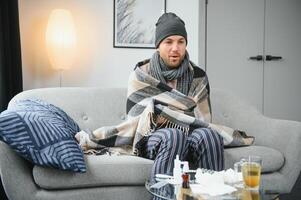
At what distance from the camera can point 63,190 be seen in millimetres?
1984

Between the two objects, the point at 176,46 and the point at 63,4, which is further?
the point at 63,4

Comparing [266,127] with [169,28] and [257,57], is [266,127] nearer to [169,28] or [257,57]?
[169,28]

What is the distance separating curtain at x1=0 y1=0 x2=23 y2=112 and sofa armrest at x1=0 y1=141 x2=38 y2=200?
887 millimetres

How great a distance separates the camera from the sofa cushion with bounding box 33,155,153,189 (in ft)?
6.33

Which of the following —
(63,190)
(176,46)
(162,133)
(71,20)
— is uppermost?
(71,20)

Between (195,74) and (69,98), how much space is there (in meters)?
0.78

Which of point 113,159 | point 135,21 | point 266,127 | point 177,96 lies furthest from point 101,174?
point 135,21

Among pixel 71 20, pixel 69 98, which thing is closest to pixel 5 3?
pixel 71 20

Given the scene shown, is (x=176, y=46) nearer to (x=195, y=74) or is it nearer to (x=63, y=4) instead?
(x=195, y=74)

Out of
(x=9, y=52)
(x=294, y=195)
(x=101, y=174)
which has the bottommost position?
(x=294, y=195)

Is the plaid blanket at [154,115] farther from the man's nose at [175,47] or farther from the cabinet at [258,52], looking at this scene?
the cabinet at [258,52]

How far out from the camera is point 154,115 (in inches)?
91.1

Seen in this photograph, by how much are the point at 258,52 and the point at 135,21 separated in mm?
1707

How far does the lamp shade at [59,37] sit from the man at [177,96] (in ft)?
2.25
